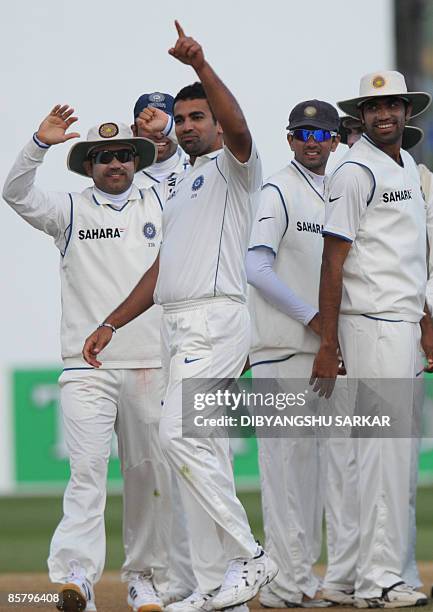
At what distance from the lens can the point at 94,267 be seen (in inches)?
253

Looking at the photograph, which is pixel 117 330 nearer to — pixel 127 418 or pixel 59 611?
pixel 127 418

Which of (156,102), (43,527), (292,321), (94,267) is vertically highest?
(156,102)

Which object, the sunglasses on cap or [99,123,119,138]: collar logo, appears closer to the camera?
[99,123,119,138]: collar logo

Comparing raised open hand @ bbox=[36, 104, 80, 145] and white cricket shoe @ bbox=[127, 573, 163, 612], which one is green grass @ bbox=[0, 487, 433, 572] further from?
raised open hand @ bbox=[36, 104, 80, 145]

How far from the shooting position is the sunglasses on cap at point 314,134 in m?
6.69

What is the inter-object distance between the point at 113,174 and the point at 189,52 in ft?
4.71

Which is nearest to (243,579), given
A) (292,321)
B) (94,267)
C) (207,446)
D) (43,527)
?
(207,446)

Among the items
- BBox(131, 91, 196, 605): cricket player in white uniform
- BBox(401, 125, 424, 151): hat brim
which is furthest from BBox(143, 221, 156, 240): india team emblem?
BBox(401, 125, 424, 151): hat brim

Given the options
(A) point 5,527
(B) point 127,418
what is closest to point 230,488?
(B) point 127,418

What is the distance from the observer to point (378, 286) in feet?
19.8

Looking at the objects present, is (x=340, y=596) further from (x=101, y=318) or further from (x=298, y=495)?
(x=101, y=318)

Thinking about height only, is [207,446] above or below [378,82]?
below

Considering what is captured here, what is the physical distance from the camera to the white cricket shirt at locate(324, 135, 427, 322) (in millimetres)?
6039

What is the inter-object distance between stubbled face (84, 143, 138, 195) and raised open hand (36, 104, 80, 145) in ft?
1.01
